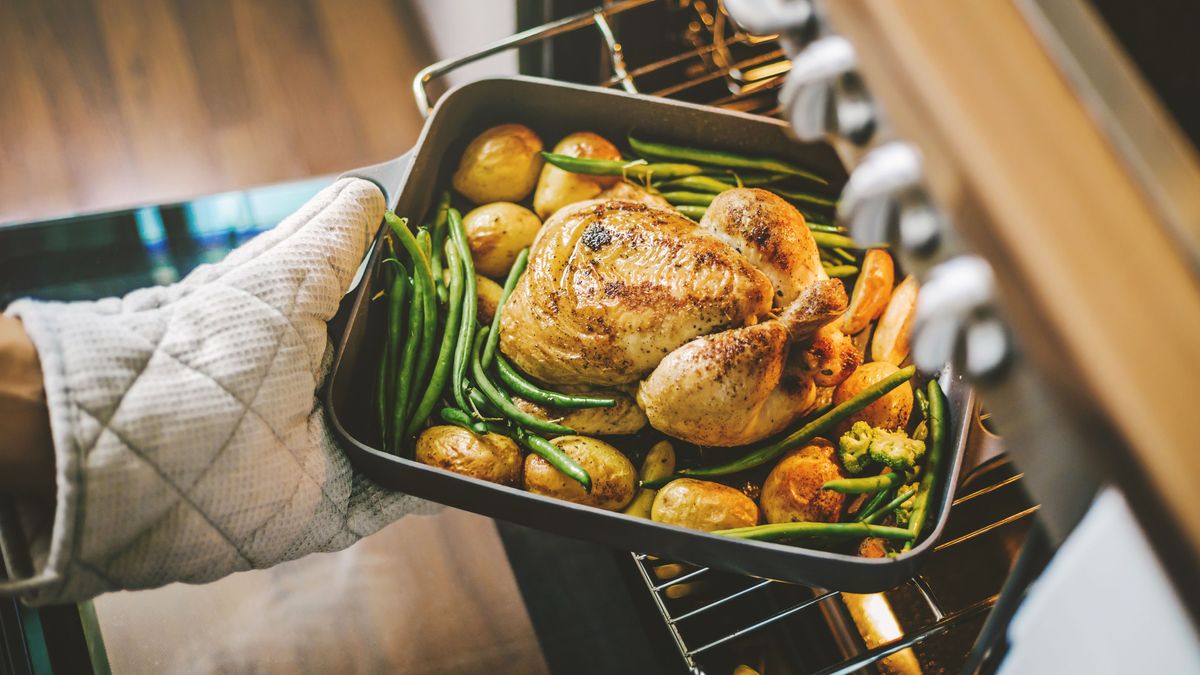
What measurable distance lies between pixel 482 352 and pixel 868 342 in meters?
0.67

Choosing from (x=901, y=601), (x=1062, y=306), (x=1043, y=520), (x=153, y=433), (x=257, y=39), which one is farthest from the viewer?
(x=257, y=39)

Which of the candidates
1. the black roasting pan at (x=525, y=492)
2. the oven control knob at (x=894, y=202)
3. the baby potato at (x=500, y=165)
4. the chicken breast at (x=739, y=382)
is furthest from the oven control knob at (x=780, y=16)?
A: the baby potato at (x=500, y=165)

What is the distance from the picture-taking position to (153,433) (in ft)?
3.00

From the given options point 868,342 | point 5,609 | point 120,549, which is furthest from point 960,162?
point 5,609

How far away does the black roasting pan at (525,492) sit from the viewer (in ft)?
3.26

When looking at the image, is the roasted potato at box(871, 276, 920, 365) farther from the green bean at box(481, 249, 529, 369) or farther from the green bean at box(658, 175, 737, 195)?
the green bean at box(481, 249, 529, 369)

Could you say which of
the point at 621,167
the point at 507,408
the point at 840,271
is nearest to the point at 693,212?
the point at 621,167

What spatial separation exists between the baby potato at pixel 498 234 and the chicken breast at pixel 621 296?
17cm

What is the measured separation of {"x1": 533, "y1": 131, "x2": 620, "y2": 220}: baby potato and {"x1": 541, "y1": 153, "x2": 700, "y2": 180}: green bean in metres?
0.02

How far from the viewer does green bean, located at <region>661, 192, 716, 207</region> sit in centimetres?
143

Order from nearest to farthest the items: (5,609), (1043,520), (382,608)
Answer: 1. (1043,520)
2. (5,609)
3. (382,608)

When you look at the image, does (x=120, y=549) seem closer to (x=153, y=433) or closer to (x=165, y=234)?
(x=153, y=433)

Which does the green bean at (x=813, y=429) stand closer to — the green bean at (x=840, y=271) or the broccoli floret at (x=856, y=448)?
the broccoli floret at (x=856, y=448)

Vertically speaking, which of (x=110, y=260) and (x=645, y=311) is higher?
(x=110, y=260)
